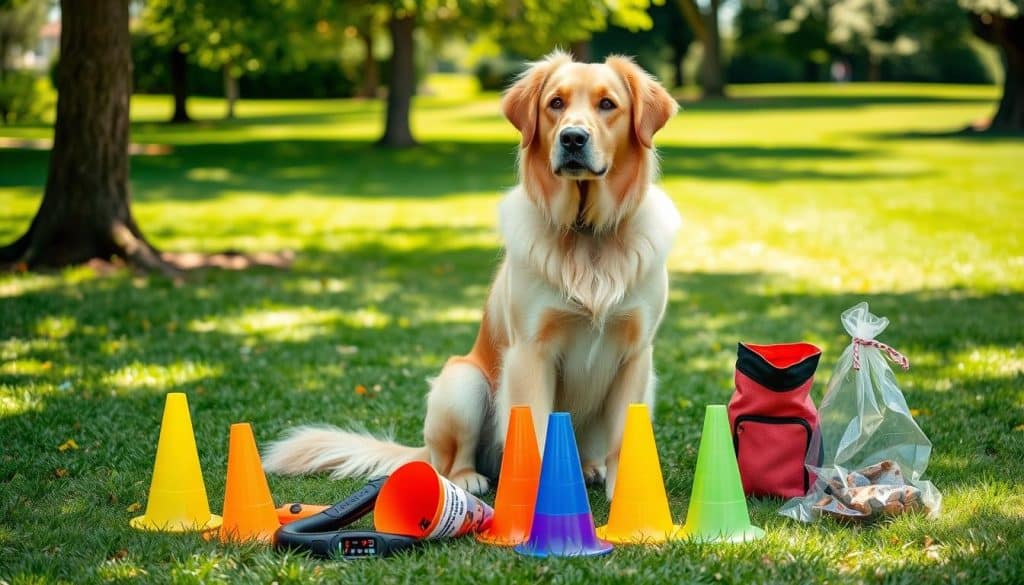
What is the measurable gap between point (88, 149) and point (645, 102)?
685cm

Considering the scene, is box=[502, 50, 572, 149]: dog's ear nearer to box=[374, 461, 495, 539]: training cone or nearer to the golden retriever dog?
the golden retriever dog

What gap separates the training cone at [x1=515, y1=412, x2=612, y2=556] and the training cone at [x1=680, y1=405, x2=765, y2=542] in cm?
43

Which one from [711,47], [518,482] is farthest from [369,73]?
[518,482]

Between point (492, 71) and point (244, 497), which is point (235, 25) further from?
point (492, 71)

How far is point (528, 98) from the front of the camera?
458 cm

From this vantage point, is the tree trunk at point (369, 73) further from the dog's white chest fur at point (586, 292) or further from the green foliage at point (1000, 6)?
the dog's white chest fur at point (586, 292)

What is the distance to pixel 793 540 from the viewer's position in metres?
3.84

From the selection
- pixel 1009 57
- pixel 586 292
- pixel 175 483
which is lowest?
pixel 175 483

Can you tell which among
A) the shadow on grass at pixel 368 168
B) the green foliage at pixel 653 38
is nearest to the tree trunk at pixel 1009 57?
the shadow on grass at pixel 368 168

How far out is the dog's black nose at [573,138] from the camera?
432 cm

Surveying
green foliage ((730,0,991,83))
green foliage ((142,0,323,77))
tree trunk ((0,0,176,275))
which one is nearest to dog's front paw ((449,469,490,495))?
tree trunk ((0,0,176,275))

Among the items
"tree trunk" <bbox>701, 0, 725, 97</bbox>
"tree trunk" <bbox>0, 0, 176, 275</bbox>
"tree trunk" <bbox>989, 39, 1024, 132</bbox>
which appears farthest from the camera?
"tree trunk" <bbox>701, 0, 725, 97</bbox>

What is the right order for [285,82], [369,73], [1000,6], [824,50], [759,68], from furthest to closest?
[759,68]
[824,50]
[285,82]
[369,73]
[1000,6]

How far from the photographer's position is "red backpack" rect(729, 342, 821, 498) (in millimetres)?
4465
